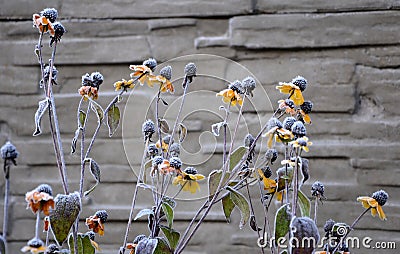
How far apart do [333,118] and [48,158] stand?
0.68 meters

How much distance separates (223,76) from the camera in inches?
49.7

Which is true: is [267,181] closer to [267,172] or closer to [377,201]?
[267,172]

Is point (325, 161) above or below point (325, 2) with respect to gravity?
below

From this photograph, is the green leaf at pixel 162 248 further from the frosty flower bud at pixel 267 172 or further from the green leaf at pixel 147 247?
the frosty flower bud at pixel 267 172

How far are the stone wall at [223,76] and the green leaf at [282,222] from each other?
55 cm

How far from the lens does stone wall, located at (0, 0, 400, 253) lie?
3.97 ft

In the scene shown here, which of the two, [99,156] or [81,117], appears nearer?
[81,117]

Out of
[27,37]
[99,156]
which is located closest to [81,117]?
[99,156]

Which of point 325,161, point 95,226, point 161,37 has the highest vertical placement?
point 161,37

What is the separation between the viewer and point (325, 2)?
1.24 m

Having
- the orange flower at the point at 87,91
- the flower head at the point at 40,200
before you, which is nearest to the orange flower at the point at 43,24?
the orange flower at the point at 87,91

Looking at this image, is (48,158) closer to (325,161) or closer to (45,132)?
(45,132)

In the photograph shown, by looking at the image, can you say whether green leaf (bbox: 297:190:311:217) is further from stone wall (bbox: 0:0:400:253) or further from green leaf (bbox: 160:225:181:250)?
stone wall (bbox: 0:0:400:253)

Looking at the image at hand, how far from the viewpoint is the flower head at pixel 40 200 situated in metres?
0.52
